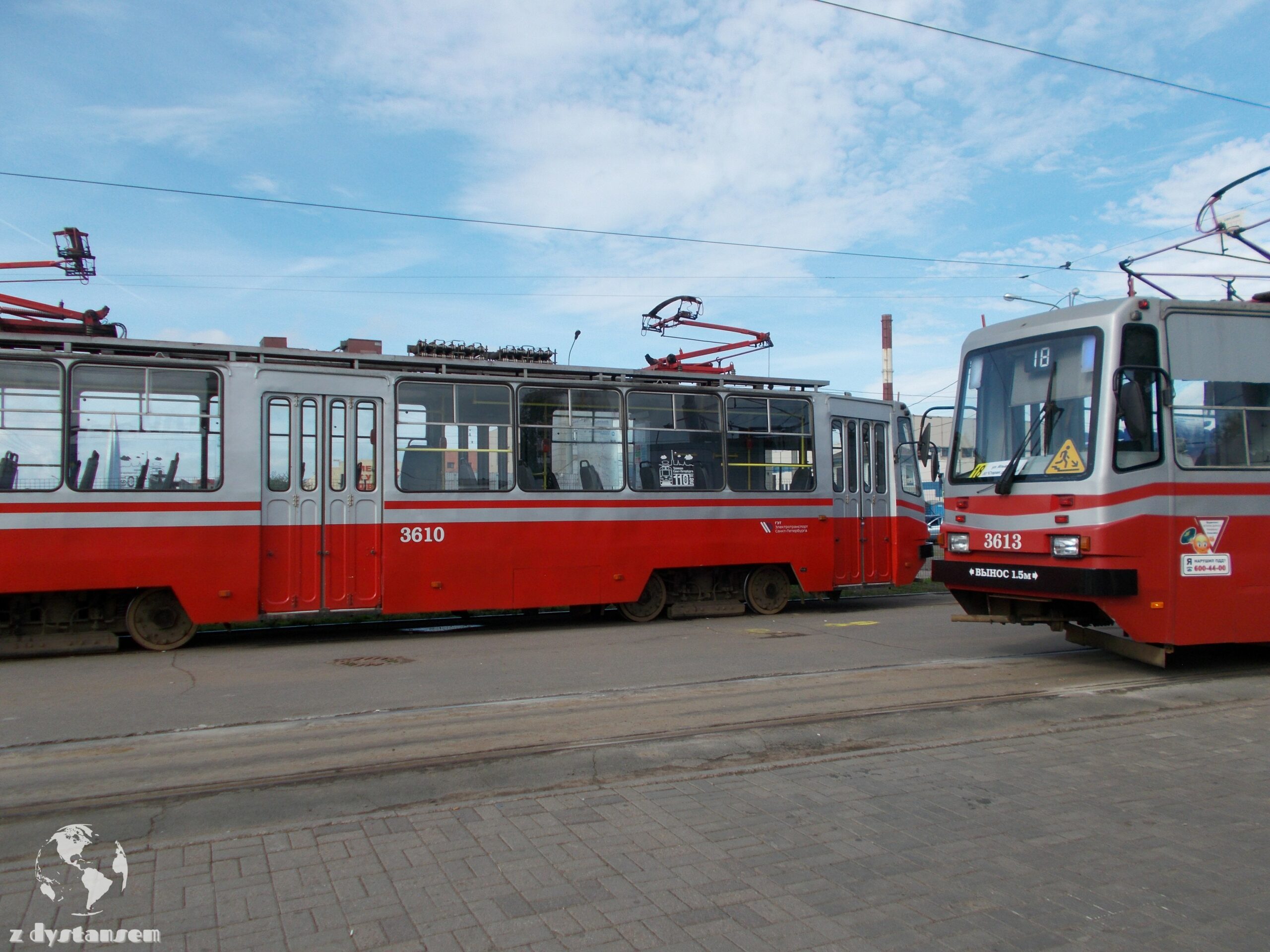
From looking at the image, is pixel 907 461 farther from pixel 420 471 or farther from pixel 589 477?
pixel 420 471

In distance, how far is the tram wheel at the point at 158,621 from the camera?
34.5 feet

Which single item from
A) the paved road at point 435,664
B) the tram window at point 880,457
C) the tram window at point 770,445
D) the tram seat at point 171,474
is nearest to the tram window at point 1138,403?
A: the paved road at point 435,664

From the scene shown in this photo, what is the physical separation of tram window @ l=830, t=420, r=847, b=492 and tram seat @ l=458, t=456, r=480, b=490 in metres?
5.70

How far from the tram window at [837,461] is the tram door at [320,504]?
6.93 metres

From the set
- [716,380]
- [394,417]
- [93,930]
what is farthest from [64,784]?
[716,380]

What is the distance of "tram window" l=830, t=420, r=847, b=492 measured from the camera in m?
14.4

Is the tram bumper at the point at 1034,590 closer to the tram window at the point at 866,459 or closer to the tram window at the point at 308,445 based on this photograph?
the tram window at the point at 866,459

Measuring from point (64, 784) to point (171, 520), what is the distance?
17.9 feet

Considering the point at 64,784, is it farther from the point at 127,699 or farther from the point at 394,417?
the point at 394,417

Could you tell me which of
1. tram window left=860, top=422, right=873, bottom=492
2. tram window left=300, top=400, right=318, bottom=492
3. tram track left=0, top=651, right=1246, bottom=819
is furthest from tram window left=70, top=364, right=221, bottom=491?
tram window left=860, top=422, right=873, bottom=492

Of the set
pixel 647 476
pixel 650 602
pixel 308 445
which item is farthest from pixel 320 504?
pixel 650 602

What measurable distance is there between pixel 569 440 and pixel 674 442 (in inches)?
63.5

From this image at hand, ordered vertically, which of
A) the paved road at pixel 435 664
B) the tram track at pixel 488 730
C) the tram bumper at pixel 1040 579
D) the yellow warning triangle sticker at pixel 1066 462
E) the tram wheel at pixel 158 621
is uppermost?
the yellow warning triangle sticker at pixel 1066 462

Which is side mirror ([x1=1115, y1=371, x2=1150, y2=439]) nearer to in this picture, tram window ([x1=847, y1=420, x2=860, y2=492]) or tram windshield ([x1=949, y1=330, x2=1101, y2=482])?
tram windshield ([x1=949, y1=330, x2=1101, y2=482])
